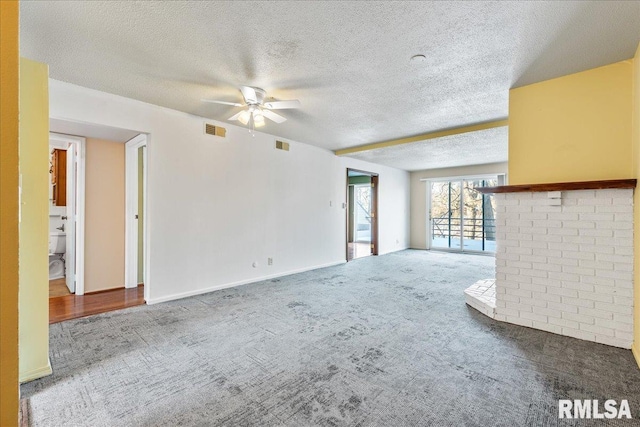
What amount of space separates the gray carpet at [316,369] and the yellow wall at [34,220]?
0.25 metres

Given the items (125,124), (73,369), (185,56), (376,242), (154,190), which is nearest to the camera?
(73,369)

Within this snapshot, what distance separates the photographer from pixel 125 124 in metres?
3.42

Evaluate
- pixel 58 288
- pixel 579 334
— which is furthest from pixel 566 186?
pixel 58 288

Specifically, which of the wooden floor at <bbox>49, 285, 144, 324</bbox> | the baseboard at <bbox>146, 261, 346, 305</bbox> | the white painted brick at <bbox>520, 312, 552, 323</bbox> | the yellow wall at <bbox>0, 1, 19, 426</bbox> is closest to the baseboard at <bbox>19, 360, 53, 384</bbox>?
the wooden floor at <bbox>49, 285, 144, 324</bbox>

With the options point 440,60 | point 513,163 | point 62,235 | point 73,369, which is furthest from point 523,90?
point 62,235

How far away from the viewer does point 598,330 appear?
254cm

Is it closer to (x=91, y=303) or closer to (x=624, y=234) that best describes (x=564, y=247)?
(x=624, y=234)

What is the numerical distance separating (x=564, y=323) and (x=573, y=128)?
1.86 meters

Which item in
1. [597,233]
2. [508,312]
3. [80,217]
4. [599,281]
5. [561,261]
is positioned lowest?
[508,312]

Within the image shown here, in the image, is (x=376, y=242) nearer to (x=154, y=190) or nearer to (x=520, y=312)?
(x=520, y=312)

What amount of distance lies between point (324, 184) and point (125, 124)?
360 centimetres

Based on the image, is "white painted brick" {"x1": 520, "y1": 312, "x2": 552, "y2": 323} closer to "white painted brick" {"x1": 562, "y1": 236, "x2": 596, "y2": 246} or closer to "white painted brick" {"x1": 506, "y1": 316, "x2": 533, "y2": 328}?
"white painted brick" {"x1": 506, "y1": 316, "x2": 533, "y2": 328}

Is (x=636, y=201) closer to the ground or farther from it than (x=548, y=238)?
farther from it

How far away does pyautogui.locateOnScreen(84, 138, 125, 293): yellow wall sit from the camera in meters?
4.08
